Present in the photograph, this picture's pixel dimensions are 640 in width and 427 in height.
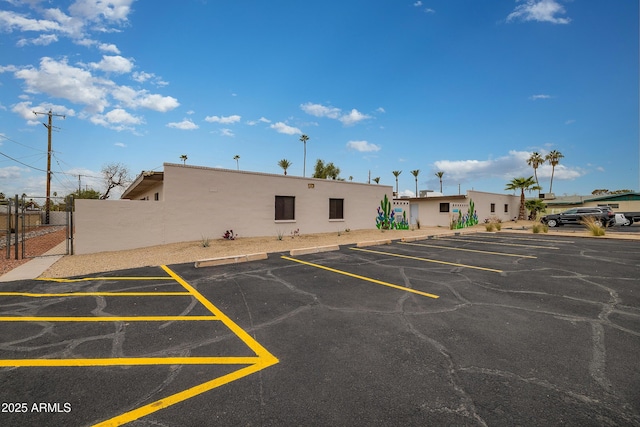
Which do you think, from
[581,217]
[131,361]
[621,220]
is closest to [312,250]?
[131,361]

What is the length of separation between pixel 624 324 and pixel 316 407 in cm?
484

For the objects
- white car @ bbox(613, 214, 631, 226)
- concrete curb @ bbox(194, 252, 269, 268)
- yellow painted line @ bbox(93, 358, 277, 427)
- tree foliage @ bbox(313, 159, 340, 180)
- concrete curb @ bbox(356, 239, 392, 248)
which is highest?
tree foliage @ bbox(313, 159, 340, 180)

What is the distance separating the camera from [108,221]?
11.2 m

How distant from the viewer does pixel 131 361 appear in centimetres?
310

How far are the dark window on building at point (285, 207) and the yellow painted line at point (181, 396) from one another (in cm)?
1300

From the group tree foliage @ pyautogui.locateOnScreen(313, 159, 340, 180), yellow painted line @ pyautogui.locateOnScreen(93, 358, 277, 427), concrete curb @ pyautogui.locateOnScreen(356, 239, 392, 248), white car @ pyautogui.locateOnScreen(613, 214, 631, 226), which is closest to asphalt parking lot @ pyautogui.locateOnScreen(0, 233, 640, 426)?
yellow painted line @ pyautogui.locateOnScreen(93, 358, 277, 427)

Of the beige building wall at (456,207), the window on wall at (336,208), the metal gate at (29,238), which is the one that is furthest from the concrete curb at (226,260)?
the beige building wall at (456,207)

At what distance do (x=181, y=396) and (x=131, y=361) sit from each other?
3.52ft

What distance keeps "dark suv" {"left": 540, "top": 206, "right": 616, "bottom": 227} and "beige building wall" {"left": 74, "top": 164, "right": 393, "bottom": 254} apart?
21942 millimetres

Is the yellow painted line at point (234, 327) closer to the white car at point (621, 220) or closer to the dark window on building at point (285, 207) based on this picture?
the dark window on building at point (285, 207)

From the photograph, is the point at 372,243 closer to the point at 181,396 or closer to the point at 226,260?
→ the point at 226,260

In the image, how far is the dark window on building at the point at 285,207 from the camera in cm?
1582

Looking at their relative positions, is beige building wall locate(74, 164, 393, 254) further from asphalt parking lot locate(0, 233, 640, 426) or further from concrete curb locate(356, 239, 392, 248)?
concrete curb locate(356, 239, 392, 248)

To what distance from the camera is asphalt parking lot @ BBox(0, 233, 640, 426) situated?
7.55ft
